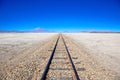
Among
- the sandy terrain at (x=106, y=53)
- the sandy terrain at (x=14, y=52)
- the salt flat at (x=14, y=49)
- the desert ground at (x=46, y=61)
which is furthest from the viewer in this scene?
the salt flat at (x=14, y=49)

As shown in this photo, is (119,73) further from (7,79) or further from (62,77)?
(7,79)

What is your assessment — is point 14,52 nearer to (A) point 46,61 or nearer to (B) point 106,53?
(A) point 46,61

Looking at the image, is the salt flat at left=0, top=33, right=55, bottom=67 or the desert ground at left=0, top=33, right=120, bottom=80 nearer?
the desert ground at left=0, top=33, right=120, bottom=80

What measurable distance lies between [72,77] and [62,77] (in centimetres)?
45

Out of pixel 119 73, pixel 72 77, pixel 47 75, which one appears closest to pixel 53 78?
pixel 47 75

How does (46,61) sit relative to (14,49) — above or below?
below

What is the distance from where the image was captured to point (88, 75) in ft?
15.7

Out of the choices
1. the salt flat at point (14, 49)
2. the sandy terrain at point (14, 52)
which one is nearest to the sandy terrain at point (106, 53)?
the sandy terrain at point (14, 52)

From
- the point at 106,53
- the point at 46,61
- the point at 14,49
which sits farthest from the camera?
the point at 14,49

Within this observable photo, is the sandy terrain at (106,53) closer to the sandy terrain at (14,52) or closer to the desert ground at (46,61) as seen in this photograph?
the desert ground at (46,61)

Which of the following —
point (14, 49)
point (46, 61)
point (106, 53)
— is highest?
point (14, 49)

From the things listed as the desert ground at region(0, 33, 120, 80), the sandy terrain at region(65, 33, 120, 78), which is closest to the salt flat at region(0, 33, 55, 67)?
the desert ground at region(0, 33, 120, 80)

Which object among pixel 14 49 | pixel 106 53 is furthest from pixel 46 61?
pixel 14 49

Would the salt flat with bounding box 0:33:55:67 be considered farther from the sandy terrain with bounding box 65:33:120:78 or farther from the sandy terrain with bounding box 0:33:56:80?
the sandy terrain with bounding box 65:33:120:78
